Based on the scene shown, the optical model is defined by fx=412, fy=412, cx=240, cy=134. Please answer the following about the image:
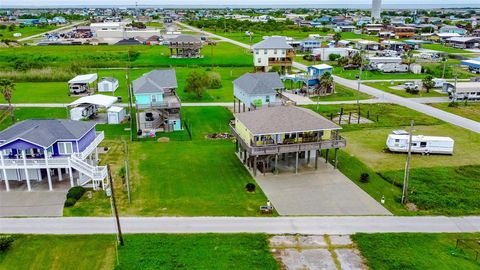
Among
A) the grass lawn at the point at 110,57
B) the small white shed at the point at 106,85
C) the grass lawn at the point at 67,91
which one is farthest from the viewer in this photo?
the grass lawn at the point at 110,57

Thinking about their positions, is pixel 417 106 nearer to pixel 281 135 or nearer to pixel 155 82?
Result: pixel 281 135

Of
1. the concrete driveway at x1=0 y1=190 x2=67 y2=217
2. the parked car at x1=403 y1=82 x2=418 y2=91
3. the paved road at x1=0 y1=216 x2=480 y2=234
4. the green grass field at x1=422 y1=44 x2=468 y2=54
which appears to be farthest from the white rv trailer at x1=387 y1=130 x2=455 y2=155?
the green grass field at x1=422 y1=44 x2=468 y2=54

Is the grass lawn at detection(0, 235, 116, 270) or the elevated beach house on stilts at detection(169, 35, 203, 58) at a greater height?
the elevated beach house on stilts at detection(169, 35, 203, 58)

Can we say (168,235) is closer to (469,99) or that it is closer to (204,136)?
(204,136)

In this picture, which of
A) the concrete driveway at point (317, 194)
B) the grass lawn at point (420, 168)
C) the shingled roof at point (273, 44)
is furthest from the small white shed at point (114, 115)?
the shingled roof at point (273, 44)

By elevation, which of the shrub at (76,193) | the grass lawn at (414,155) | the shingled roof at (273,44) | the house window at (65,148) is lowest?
the grass lawn at (414,155)

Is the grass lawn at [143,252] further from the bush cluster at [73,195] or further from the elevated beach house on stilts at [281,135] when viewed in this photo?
the elevated beach house on stilts at [281,135]

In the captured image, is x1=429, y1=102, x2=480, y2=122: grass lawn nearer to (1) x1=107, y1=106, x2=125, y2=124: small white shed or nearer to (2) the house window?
(1) x1=107, y1=106, x2=125, y2=124: small white shed
